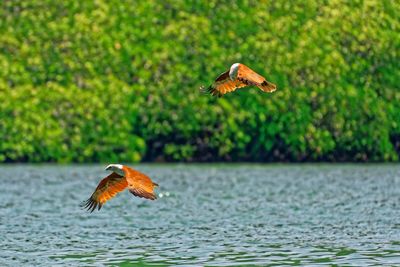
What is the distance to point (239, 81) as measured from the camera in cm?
2017

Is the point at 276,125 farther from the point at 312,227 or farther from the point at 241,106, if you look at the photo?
the point at 312,227

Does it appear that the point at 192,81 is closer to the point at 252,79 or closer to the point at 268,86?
the point at 252,79

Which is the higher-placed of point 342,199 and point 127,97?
point 127,97

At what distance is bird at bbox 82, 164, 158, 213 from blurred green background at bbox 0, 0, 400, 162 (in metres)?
29.9

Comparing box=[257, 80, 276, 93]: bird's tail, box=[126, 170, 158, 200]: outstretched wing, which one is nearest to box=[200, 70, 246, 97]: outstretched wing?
box=[257, 80, 276, 93]: bird's tail

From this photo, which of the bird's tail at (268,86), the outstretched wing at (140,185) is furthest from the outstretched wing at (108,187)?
the bird's tail at (268,86)

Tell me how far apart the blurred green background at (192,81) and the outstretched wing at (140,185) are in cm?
3135

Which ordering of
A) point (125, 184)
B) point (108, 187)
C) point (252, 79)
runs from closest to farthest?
1. point (252, 79)
2. point (125, 184)
3. point (108, 187)

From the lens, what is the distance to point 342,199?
118ft

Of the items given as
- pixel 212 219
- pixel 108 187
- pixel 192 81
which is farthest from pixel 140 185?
pixel 192 81

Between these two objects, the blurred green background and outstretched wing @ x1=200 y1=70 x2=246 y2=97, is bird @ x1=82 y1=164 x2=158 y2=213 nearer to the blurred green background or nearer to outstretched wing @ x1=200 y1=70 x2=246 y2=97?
outstretched wing @ x1=200 y1=70 x2=246 y2=97

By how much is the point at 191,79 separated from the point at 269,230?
2278cm

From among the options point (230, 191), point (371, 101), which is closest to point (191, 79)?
point (371, 101)

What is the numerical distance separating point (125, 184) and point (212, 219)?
37.0 feet
